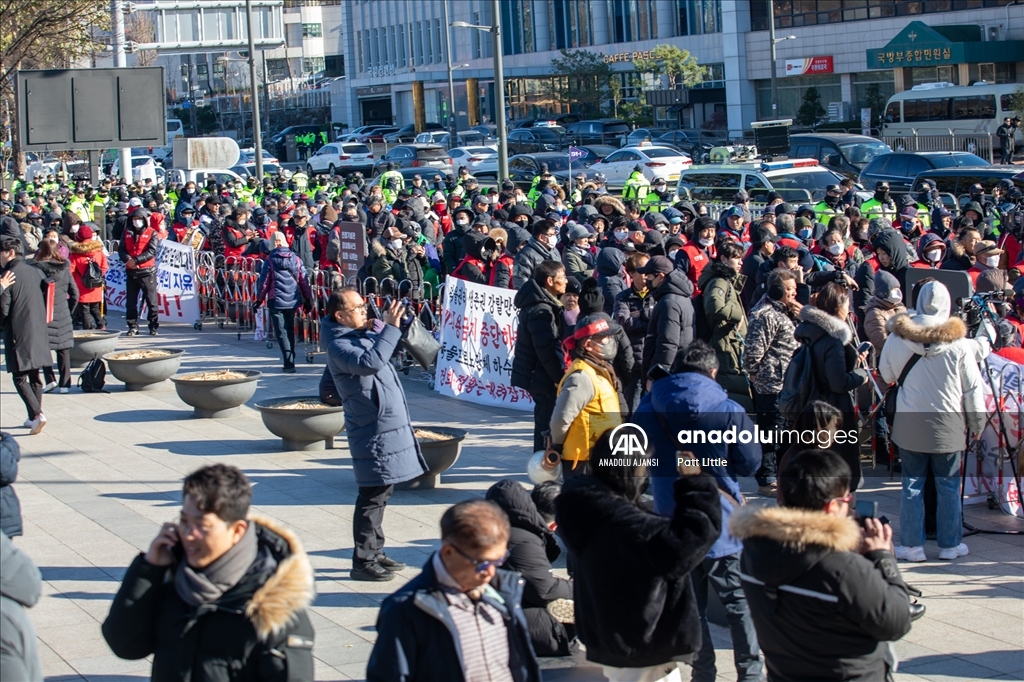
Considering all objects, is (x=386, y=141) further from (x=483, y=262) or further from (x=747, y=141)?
(x=483, y=262)

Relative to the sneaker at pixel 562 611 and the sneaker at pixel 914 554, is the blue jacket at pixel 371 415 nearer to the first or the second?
the sneaker at pixel 562 611

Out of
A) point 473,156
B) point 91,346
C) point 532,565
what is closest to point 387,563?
point 532,565

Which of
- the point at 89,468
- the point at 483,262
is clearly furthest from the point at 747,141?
the point at 89,468

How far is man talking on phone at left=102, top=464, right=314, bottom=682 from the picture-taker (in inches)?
161

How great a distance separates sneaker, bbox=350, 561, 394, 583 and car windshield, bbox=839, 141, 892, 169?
27.7m

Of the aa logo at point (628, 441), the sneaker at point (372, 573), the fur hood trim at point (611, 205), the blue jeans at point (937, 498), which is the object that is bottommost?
the sneaker at point (372, 573)

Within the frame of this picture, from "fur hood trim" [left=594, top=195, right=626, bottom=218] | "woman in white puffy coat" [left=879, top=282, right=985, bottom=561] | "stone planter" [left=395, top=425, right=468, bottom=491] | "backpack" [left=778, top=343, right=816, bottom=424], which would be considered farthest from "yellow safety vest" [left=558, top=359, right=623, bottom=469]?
"fur hood trim" [left=594, top=195, right=626, bottom=218]

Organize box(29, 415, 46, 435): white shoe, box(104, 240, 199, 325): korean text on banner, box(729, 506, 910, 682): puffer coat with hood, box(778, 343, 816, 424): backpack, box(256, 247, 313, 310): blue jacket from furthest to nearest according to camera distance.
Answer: box(104, 240, 199, 325): korean text on banner, box(256, 247, 313, 310): blue jacket, box(29, 415, 46, 435): white shoe, box(778, 343, 816, 424): backpack, box(729, 506, 910, 682): puffer coat with hood

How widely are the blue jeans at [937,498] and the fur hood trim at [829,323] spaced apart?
843 millimetres

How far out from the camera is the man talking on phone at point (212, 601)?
13.4 ft

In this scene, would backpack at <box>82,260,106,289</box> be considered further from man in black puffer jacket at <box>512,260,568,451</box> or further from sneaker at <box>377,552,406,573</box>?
sneaker at <box>377,552,406,573</box>

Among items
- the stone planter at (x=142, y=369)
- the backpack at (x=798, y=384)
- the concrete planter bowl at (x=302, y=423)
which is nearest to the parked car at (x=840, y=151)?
the stone planter at (x=142, y=369)

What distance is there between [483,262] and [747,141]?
38.4m

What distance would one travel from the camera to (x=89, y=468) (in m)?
11.2
